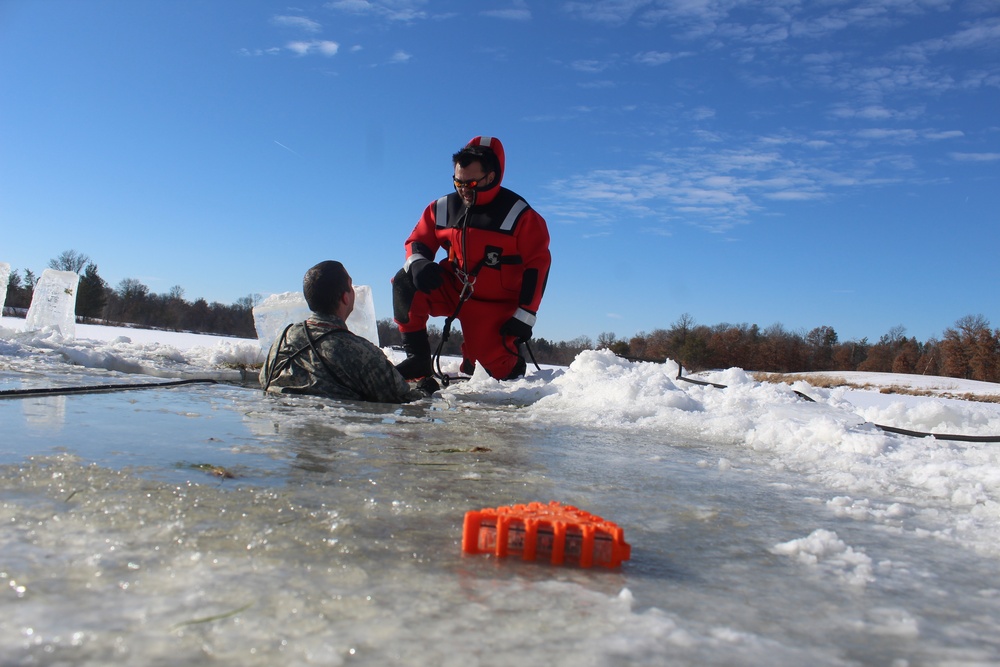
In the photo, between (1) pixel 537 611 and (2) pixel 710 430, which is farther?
(2) pixel 710 430

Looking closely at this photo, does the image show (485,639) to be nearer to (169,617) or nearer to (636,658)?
(636,658)

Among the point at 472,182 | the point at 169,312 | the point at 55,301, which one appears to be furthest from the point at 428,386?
the point at 169,312

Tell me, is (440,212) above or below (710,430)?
above

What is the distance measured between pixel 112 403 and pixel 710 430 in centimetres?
294

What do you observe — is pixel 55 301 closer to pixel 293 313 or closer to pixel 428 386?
pixel 293 313

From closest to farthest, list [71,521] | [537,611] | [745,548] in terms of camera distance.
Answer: [537,611] < [71,521] < [745,548]

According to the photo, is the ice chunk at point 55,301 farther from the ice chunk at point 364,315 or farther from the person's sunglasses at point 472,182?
the person's sunglasses at point 472,182

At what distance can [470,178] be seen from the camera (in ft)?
17.3

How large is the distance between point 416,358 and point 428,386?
0.58m

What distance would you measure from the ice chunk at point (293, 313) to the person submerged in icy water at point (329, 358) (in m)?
2.71

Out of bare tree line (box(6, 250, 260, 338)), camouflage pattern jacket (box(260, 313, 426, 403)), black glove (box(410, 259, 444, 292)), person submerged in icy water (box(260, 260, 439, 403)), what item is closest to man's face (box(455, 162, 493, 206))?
black glove (box(410, 259, 444, 292))

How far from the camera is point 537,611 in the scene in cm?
105

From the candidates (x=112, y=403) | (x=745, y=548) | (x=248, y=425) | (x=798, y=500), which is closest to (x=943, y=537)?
(x=798, y=500)

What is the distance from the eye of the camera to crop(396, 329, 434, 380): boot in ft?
18.4
